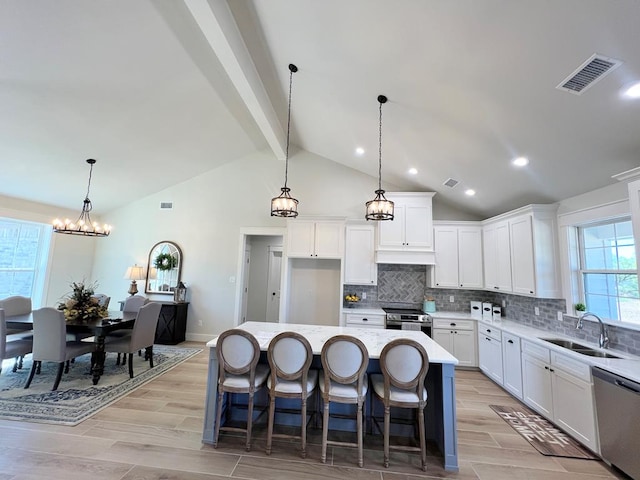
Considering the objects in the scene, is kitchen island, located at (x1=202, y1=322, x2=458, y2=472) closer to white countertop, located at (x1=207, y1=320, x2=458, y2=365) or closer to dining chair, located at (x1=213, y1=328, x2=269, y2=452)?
white countertop, located at (x1=207, y1=320, x2=458, y2=365)

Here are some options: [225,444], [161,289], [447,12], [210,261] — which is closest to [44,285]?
[161,289]

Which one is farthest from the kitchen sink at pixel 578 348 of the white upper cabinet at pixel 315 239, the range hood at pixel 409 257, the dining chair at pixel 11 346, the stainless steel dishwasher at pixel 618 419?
the dining chair at pixel 11 346

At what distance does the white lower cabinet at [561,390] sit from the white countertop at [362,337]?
A: 125 cm

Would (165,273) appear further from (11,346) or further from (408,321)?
(408,321)

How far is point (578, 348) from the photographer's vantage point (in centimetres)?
296

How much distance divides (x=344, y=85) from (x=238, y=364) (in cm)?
314

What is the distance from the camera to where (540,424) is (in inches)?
115

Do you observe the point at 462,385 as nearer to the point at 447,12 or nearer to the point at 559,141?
the point at 559,141

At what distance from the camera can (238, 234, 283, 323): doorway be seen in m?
7.08

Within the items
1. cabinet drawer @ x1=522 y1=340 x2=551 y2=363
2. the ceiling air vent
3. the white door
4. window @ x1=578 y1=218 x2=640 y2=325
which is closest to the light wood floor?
cabinet drawer @ x1=522 y1=340 x2=551 y2=363

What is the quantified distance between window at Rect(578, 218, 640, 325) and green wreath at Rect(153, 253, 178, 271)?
680 cm

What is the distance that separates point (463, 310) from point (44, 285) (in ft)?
26.5

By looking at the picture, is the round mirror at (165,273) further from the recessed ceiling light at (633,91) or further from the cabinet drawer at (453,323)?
the recessed ceiling light at (633,91)

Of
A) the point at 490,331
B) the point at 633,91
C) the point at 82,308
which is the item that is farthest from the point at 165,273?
the point at 633,91
